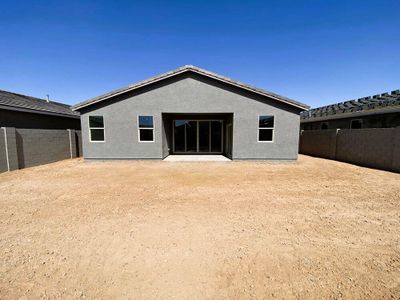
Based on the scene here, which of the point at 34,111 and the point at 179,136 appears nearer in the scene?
the point at 34,111

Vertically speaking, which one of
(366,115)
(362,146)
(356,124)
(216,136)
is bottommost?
(362,146)

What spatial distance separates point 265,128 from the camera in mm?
11047

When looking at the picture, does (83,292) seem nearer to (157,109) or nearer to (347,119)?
(157,109)

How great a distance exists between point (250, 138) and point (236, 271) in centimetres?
929

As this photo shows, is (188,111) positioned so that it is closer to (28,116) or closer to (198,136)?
(198,136)

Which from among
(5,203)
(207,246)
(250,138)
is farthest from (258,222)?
(250,138)

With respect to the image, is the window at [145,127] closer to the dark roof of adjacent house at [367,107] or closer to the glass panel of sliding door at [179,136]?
the glass panel of sliding door at [179,136]

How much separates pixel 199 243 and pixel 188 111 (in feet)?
29.3

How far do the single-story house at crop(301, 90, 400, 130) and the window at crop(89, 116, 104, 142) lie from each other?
56.5 feet

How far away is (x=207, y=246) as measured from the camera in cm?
289

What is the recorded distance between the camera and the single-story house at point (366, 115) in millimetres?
11666

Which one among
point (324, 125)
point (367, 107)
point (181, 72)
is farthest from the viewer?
point (324, 125)

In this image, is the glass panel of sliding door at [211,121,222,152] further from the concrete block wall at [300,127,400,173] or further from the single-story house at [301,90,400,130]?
the single-story house at [301,90,400,130]

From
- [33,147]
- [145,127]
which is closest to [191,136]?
[145,127]
